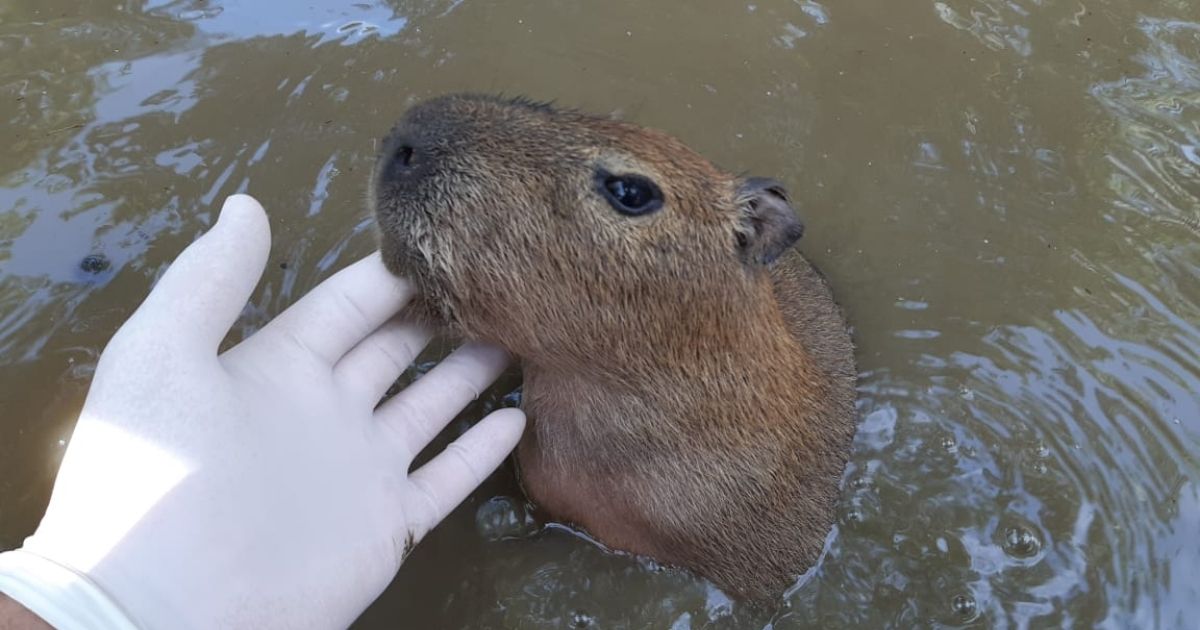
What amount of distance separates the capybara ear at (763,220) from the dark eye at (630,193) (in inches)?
11.3

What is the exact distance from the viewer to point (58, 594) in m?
1.96

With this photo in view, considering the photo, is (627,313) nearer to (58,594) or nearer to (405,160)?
(405,160)

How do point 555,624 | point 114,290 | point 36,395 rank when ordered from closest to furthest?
point 555,624 < point 36,395 < point 114,290

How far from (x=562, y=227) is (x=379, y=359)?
744 mm

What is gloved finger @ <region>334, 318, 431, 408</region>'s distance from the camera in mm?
2773

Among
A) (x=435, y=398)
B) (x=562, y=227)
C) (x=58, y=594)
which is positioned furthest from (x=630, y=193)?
(x=58, y=594)

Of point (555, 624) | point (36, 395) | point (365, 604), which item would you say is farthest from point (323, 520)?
point (36, 395)

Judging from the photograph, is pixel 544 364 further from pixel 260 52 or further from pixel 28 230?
pixel 260 52

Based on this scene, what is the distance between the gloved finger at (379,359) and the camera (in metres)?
2.77

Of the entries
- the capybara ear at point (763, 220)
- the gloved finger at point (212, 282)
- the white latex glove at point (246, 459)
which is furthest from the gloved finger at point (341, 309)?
the capybara ear at point (763, 220)

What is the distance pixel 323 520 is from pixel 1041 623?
2482 mm

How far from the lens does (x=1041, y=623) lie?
3.23m

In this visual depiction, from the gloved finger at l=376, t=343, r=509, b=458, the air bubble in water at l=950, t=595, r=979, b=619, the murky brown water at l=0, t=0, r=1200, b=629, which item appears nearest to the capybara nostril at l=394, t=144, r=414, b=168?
the gloved finger at l=376, t=343, r=509, b=458

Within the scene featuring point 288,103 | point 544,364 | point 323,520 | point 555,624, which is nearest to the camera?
point 323,520
